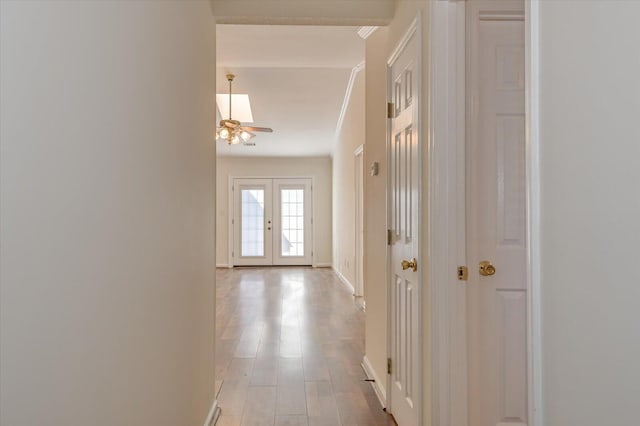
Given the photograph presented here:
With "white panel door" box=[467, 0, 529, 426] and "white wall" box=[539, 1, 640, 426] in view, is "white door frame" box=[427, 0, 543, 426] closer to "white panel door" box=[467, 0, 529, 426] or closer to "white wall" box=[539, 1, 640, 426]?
"white panel door" box=[467, 0, 529, 426]

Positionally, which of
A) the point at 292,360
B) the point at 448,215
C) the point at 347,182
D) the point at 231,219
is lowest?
the point at 292,360

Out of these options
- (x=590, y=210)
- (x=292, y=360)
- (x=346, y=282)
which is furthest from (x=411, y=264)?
(x=346, y=282)

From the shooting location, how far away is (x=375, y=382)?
328cm

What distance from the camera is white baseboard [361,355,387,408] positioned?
9.77 feet

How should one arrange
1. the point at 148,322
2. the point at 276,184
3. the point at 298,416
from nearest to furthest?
the point at 148,322, the point at 298,416, the point at 276,184

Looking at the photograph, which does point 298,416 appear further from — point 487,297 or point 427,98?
point 427,98

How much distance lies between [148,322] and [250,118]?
8042 mm

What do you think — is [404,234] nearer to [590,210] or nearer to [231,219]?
[590,210]

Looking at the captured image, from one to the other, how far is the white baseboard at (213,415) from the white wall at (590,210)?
1.96 meters

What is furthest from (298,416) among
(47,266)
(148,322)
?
(47,266)

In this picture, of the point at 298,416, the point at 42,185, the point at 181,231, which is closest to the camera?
the point at 42,185

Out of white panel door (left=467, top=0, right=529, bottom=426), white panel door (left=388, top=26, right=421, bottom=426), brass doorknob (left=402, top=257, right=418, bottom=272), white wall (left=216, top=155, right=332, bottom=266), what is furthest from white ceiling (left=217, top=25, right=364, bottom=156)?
brass doorknob (left=402, top=257, right=418, bottom=272)

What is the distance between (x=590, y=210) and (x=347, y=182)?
282 inches

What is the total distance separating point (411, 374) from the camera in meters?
2.36
